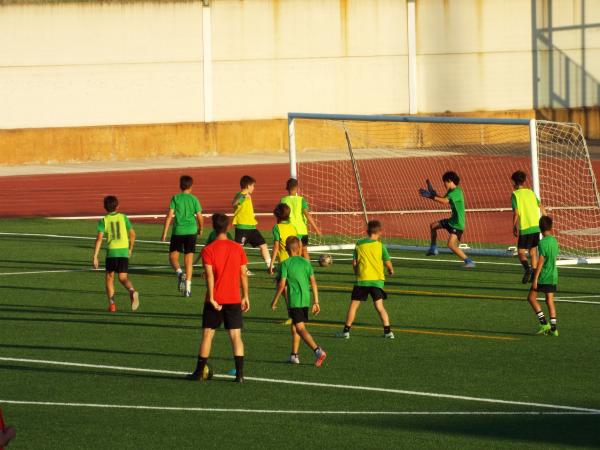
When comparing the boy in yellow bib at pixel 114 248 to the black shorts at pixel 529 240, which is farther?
the black shorts at pixel 529 240

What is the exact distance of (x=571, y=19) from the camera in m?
55.4

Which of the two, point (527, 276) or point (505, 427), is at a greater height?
point (527, 276)

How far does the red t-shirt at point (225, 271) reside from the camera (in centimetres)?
1400

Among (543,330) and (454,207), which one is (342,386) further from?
(454,207)

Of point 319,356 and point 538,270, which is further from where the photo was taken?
point 538,270

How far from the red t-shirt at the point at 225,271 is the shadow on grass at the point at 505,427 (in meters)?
2.17

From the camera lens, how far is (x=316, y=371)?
584 inches

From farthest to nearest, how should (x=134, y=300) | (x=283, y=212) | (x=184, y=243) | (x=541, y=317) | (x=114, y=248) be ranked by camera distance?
(x=184, y=243) < (x=114, y=248) < (x=134, y=300) < (x=283, y=212) < (x=541, y=317)

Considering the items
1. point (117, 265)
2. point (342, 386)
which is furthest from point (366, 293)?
point (117, 265)

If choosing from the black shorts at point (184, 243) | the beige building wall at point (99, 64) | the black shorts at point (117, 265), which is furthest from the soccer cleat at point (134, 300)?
the beige building wall at point (99, 64)

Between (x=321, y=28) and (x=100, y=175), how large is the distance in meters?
12.4

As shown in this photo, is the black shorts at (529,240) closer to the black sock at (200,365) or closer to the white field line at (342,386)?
the white field line at (342,386)

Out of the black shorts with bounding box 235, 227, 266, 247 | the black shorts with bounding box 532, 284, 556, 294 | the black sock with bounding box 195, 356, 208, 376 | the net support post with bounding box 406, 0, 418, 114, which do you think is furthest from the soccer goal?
the black sock with bounding box 195, 356, 208, 376

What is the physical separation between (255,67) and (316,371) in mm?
39662
